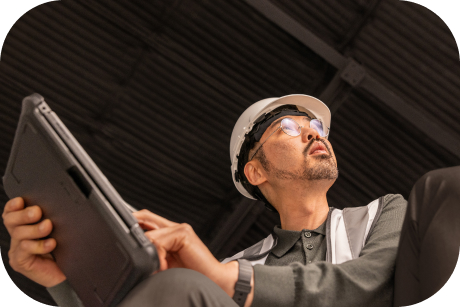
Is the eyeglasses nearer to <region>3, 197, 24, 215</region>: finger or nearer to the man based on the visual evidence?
the man

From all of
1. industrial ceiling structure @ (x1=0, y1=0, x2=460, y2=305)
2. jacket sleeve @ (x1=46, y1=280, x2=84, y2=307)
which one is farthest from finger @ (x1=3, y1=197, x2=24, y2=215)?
industrial ceiling structure @ (x1=0, y1=0, x2=460, y2=305)

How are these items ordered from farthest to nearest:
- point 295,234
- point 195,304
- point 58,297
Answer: point 295,234
point 58,297
point 195,304

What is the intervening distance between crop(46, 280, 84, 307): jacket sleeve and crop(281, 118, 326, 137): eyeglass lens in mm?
1490

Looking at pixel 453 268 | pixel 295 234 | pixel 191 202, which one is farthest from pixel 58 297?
pixel 191 202

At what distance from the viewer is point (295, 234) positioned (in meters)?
2.02

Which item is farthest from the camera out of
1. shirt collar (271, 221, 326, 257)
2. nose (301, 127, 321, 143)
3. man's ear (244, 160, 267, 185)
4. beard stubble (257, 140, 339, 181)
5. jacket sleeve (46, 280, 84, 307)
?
man's ear (244, 160, 267, 185)

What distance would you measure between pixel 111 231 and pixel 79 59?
276 cm

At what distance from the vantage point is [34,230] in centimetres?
138

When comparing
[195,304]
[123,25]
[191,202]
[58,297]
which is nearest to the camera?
[195,304]

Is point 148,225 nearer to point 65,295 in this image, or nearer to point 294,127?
point 65,295

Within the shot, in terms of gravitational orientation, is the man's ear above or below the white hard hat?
below

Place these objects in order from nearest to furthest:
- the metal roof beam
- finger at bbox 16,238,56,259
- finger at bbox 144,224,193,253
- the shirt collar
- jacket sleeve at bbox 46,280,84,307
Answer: finger at bbox 144,224,193,253
finger at bbox 16,238,56,259
jacket sleeve at bbox 46,280,84,307
the shirt collar
the metal roof beam

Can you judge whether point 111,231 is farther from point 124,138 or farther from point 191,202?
point 191,202

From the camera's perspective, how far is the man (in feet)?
3.46
